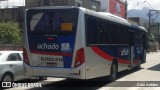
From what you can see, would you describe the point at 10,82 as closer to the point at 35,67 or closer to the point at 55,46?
the point at 35,67

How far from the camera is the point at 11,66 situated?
1354 cm

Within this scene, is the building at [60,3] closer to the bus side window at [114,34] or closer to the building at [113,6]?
the building at [113,6]

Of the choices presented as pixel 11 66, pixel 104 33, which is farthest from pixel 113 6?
pixel 11 66

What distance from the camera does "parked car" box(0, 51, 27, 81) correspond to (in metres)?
13.1

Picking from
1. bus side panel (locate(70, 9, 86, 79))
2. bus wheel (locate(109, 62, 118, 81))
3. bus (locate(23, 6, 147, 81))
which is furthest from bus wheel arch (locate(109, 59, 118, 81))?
bus side panel (locate(70, 9, 86, 79))

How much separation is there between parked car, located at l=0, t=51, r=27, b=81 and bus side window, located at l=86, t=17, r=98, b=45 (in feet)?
10.5

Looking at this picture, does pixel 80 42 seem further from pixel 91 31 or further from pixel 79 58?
pixel 91 31

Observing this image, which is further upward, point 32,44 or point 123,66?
point 32,44

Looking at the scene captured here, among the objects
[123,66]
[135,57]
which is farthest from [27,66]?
[135,57]

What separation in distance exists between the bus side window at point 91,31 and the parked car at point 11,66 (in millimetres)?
3201

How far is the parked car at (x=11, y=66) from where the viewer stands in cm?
1307

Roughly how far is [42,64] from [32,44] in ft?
2.85

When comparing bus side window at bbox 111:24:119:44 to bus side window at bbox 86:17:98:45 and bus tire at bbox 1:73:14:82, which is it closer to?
bus side window at bbox 86:17:98:45

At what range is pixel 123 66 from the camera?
18.0 meters
